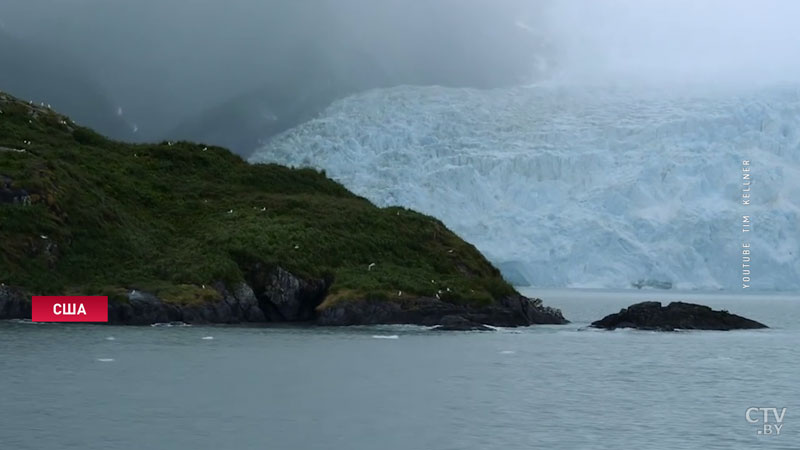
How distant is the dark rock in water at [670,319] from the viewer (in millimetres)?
81812

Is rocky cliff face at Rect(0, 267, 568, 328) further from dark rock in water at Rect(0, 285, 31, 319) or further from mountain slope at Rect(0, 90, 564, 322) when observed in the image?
dark rock in water at Rect(0, 285, 31, 319)

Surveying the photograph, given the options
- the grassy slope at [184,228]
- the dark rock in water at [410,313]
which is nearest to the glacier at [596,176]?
the grassy slope at [184,228]

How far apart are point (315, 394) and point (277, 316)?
40.3 metres

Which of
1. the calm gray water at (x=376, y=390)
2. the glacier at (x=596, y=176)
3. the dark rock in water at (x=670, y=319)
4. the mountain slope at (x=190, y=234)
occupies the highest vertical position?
the glacier at (x=596, y=176)

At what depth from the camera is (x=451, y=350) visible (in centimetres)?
5919

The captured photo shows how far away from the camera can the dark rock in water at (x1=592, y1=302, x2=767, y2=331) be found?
268 ft

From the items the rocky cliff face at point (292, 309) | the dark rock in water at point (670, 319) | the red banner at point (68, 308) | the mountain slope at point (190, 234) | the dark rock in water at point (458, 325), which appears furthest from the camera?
the dark rock in water at point (670, 319)

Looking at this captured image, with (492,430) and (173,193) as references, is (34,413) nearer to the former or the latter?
(492,430)

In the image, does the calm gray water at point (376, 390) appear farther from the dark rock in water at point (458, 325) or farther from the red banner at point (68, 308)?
the dark rock in water at point (458, 325)

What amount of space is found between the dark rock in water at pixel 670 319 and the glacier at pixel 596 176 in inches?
1519

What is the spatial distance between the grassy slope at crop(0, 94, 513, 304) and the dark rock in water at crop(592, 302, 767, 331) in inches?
365

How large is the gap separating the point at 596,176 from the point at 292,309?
60346 millimetres

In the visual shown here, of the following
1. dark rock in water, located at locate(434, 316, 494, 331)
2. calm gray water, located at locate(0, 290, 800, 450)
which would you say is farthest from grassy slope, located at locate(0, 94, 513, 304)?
calm gray water, located at locate(0, 290, 800, 450)

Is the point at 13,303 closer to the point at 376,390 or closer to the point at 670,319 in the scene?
the point at 376,390
